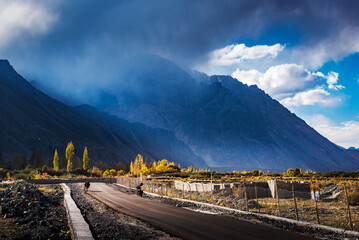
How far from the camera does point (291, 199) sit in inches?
1122

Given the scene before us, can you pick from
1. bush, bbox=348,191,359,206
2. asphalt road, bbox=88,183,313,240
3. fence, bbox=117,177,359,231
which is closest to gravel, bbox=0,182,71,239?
asphalt road, bbox=88,183,313,240

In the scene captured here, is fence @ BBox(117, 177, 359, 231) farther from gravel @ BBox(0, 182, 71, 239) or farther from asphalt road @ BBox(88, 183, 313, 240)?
gravel @ BBox(0, 182, 71, 239)

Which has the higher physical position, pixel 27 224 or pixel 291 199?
pixel 27 224

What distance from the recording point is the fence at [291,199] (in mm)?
17123

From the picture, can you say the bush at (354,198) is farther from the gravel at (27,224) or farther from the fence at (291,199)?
the gravel at (27,224)

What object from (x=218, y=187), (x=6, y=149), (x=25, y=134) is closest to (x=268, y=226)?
(x=218, y=187)

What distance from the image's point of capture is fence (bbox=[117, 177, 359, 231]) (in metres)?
17.1

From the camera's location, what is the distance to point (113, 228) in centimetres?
1409

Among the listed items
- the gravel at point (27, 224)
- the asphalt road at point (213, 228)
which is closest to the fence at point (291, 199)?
the asphalt road at point (213, 228)

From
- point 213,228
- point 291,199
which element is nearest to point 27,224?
point 213,228

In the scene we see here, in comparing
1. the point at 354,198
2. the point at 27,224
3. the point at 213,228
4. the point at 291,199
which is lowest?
the point at 291,199

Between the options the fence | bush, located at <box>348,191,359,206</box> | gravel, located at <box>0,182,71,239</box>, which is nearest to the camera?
gravel, located at <box>0,182,71,239</box>

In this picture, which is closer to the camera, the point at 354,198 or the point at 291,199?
the point at 354,198

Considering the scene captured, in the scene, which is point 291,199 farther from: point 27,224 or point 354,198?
point 27,224
